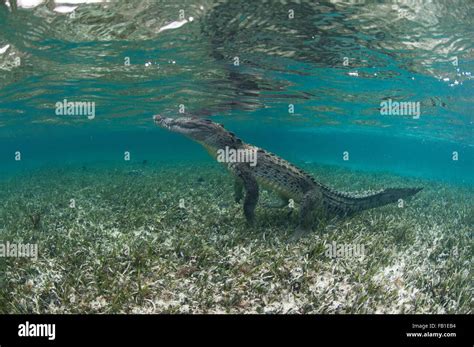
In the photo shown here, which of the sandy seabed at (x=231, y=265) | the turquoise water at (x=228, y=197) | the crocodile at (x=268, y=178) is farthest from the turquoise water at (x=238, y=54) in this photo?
the sandy seabed at (x=231, y=265)

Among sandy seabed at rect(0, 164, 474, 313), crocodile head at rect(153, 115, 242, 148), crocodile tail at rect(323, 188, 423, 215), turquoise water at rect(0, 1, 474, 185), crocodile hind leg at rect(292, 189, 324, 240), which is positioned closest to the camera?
sandy seabed at rect(0, 164, 474, 313)

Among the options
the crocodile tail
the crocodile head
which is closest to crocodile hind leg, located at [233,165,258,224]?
the crocodile head

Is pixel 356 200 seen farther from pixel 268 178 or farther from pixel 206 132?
pixel 206 132

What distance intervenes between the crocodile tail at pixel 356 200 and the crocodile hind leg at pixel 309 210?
0.44 meters

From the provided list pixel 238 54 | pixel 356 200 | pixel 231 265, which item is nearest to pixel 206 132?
pixel 231 265

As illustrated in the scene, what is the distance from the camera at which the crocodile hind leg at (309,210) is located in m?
7.24

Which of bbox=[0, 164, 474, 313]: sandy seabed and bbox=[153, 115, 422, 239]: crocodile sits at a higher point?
bbox=[153, 115, 422, 239]: crocodile

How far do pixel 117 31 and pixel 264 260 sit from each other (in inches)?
395

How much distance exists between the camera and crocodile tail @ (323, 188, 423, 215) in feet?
27.1

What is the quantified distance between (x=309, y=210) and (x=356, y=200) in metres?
1.97

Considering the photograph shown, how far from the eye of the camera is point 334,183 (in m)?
18.2

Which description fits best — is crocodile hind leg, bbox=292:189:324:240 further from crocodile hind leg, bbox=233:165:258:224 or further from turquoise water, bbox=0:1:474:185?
turquoise water, bbox=0:1:474:185
